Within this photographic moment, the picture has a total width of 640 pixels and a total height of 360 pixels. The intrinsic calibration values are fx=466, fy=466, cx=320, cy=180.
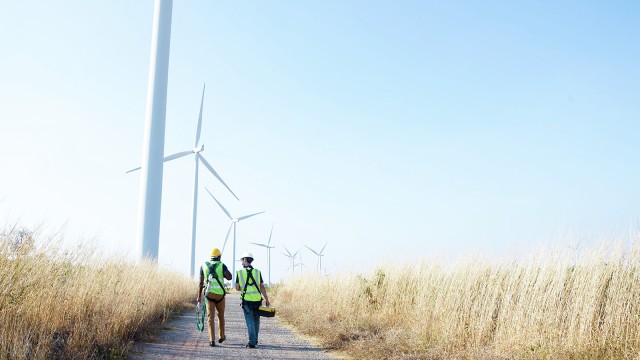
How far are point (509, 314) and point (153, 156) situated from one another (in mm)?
19452

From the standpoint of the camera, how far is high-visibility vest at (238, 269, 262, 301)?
10.5 meters

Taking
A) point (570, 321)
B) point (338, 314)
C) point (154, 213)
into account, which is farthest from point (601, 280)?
point (154, 213)

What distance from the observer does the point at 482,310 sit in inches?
346

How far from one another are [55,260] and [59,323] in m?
1.31

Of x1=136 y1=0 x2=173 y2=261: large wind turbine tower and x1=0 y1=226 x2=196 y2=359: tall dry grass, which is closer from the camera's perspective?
x1=0 y1=226 x2=196 y2=359: tall dry grass

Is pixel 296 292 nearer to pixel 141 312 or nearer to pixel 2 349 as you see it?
pixel 141 312

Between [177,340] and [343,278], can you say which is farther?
[343,278]

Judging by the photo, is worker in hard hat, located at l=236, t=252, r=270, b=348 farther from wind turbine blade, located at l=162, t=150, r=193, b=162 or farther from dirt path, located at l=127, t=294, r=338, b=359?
wind turbine blade, located at l=162, t=150, r=193, b=162

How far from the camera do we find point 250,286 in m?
10.6

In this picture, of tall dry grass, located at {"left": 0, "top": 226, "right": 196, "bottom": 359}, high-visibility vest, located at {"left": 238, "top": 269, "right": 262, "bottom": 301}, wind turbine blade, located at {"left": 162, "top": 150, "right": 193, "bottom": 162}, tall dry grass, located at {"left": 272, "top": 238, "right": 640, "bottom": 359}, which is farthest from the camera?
wind turbine blade, located at {"left": 162, "top": 150, "right": 193, "bottom": 162}

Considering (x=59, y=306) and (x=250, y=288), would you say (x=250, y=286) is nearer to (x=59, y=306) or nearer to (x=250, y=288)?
(x=250, y=288)

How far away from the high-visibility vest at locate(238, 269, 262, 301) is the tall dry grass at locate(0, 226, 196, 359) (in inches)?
95.1

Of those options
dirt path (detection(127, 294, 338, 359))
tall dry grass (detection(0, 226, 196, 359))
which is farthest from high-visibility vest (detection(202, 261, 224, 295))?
tall dry grass (detection(0, 226, 196, 359))

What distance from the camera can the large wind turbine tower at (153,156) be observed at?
23.2 meters
